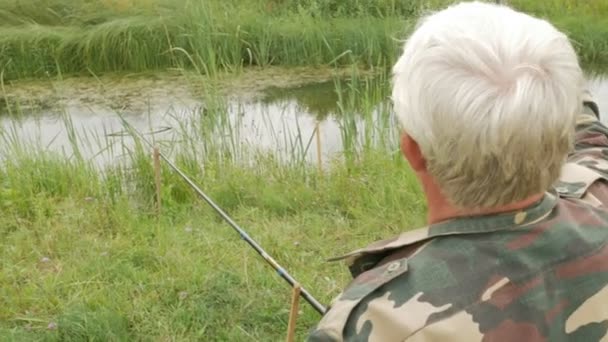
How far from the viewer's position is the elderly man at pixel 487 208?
89cm

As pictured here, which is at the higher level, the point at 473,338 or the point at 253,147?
the point at 473,338

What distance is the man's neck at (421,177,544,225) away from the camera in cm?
95

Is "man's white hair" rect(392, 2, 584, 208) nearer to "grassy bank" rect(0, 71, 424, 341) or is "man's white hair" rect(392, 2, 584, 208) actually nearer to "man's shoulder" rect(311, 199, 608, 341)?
"man's shoulder" rect(311, 199, 608, 341)

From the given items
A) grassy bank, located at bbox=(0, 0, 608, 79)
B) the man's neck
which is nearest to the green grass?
the man's neck

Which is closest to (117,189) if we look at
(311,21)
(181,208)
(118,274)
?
(181,208)

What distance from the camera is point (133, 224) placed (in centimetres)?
327

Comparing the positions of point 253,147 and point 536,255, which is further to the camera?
point 253,147

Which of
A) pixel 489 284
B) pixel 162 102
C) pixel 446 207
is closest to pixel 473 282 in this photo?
pixel 489 284

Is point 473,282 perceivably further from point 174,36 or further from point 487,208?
point 174,36

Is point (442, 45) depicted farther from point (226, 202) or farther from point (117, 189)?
point (117, 189)

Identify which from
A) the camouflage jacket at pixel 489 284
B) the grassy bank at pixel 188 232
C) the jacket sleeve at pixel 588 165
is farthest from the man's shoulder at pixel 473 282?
the grassy bank at pixel 188 232

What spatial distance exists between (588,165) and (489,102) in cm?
48

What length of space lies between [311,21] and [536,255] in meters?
7.12

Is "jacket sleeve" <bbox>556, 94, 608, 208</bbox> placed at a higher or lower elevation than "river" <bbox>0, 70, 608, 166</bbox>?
higher
